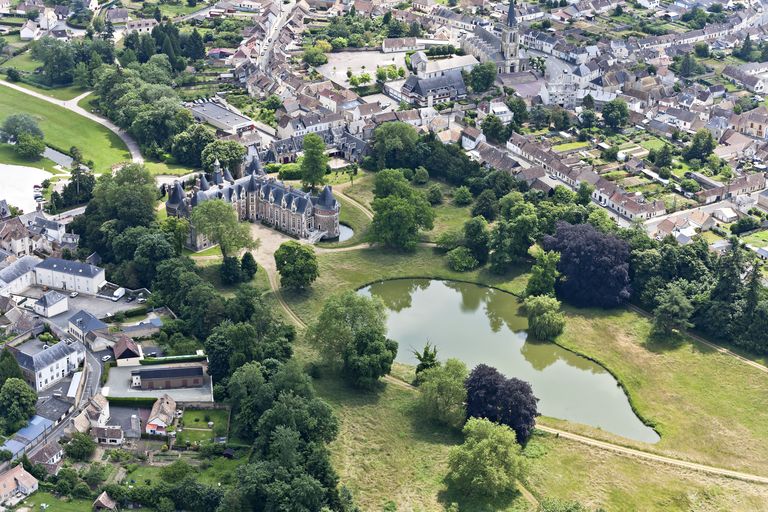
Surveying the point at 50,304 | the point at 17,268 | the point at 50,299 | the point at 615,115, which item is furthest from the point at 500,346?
the point at 615,115

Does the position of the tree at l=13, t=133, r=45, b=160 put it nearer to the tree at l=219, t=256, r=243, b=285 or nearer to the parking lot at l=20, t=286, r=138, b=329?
the parking lot at l=20, t=286, r=138, b=329

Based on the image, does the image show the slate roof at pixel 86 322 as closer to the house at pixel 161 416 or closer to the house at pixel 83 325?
the house at pixel 83 325

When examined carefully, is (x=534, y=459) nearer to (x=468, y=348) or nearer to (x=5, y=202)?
(x=468, y=348)

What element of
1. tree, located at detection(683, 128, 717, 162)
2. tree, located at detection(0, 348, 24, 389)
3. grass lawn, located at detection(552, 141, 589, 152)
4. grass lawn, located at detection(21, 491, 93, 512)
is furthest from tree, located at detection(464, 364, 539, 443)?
tree, located at detection(683, 128, 717, 162)

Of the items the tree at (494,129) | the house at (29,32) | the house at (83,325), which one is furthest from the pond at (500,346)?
the house at (29,32)

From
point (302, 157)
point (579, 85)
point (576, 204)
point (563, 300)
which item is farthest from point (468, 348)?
point (579, 85)

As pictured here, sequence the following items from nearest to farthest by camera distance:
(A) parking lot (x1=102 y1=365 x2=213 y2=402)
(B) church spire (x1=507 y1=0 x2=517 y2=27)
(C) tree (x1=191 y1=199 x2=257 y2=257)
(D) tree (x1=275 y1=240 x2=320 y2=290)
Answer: (A) parking lot (x1=102 y1=365 x2=213 y2=402) → (D) tree (x1=275 y1=240 x2=320 y2=290) → (C) tree (x1=191 y1=199 x2=257 y2=257) → (B) church spire (x1=507 y1=0 x2=517 y2=27)

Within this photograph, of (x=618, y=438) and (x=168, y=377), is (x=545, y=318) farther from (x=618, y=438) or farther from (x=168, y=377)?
(x=168, y=377)
